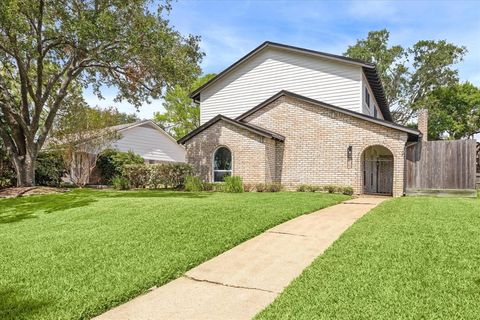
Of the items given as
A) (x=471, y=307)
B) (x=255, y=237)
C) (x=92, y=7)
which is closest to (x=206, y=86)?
(x=92, y=7)

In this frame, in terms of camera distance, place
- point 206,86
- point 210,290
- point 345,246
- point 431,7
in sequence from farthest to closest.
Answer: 1. point 206,86
2. point 431,7
3. point 345,246
4. point 210,290

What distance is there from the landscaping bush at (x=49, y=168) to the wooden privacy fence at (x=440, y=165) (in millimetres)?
19293

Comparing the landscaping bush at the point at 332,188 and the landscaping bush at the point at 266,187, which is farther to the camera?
the landscaping bush at the point at 266,187

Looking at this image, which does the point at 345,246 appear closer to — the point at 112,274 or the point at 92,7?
the point at 112,274

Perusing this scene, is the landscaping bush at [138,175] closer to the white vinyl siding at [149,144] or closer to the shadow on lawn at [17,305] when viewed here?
the white vinyl siding at [149,144]

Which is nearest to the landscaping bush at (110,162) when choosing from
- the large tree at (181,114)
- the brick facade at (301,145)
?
the brick facade at (301,145)

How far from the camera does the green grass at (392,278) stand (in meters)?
3.07

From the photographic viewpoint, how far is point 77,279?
3.97 meters

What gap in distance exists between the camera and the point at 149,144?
3119 centimetres

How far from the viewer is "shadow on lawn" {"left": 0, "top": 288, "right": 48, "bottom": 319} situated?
3136 mm

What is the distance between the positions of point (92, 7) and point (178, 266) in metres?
14.0

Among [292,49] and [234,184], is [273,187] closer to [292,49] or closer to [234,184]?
[234,184]

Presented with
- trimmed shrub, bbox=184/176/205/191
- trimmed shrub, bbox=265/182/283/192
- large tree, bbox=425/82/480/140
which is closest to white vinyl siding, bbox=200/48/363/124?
trimmed shrub, bbox=265/182/283/192

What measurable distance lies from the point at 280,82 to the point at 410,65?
25840 millimetres
